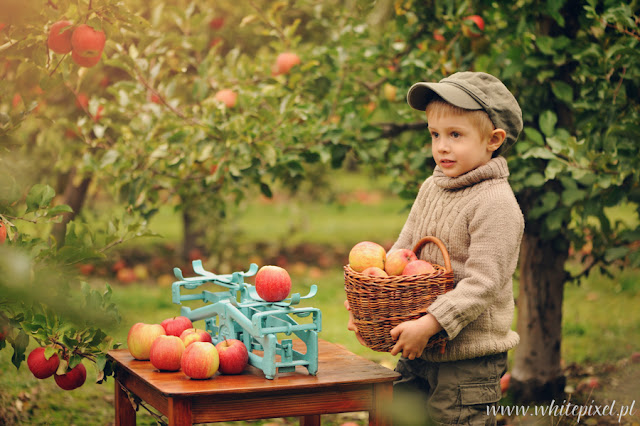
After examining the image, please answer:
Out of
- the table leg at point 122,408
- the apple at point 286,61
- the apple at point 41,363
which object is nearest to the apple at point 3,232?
the apple at point 41,363

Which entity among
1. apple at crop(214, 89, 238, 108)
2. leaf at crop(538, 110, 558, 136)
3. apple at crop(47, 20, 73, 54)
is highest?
apple at crop(214, 89, 238, 108)

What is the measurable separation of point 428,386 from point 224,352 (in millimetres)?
745

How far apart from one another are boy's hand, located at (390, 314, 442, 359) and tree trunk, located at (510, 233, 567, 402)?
165cm

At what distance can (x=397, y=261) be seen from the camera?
2002 mm

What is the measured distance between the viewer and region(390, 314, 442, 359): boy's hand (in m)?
1.87

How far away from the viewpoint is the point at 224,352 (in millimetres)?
1939

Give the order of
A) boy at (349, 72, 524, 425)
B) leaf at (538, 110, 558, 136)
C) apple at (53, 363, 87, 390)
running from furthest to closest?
leaf at (538, 110, 558, 136) < apple at (53, 363, 87, 390) < boy at (349, 72, 524, 425)

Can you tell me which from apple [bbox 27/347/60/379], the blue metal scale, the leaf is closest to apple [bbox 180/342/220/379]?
the blue metal scale

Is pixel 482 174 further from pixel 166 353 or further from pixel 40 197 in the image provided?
pixel 40 197

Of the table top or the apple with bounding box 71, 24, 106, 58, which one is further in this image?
the apple with bounding box 71, 24, 106, 58

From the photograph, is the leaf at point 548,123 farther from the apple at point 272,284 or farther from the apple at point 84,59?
the apple at point 84,59

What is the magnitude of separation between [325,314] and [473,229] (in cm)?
360

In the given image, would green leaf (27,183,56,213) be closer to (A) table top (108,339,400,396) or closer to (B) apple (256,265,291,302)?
(A) table top (108,339,400,396)

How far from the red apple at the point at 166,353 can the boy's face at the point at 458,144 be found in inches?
37.2
